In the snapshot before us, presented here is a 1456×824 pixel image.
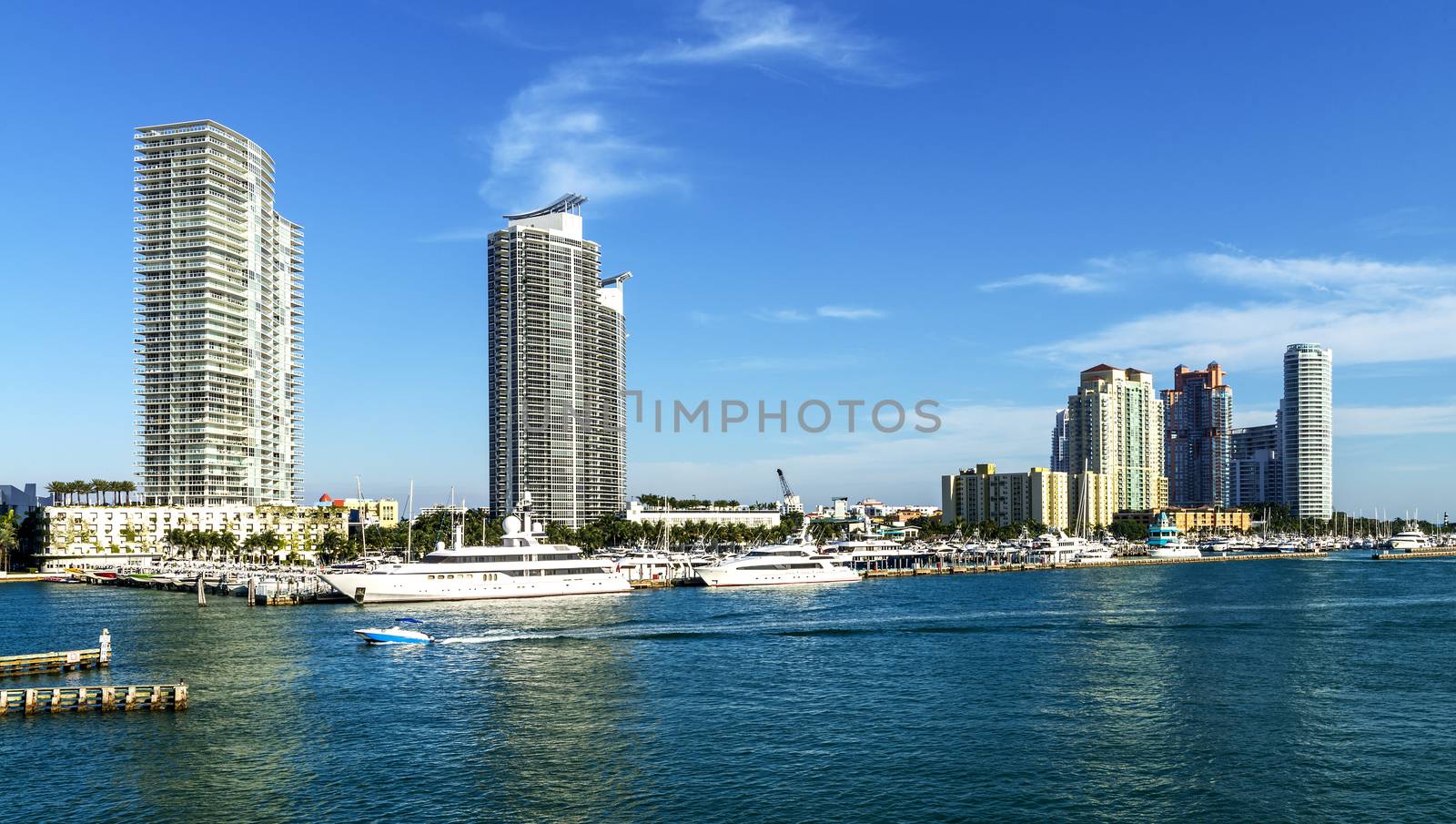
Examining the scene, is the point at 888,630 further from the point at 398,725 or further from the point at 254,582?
the point at 254,582

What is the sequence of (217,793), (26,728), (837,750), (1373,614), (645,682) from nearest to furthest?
(217,793), (837,750), (26,728), (645,682), (1373,614)

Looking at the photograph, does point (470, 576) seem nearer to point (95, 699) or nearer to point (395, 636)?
point (395, 636)

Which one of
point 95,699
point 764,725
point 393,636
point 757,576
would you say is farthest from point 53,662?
point 757,576

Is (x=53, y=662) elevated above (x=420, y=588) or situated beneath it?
elevated above

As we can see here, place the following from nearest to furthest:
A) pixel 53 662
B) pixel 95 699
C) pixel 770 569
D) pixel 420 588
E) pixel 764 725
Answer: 1. pixel 764 725
2. pixel 95 699
3. pixel 53 662
4. pixel 420 588
5. pixel 770 569

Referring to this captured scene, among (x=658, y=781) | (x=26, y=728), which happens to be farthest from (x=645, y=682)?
(x=26, y=728)

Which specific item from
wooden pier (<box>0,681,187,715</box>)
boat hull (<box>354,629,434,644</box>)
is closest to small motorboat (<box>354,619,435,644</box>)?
boat hull (<box>354,629,434,644</box>)

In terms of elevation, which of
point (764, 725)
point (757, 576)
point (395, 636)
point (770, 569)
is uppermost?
point (764, 725)
